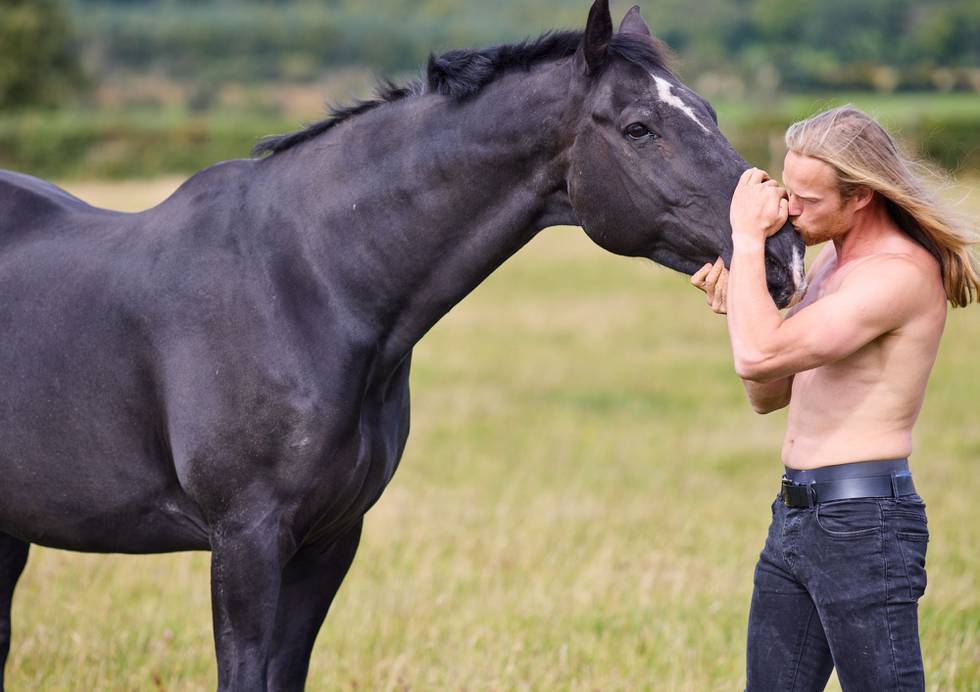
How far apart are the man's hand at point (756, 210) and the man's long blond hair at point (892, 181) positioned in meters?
0.17

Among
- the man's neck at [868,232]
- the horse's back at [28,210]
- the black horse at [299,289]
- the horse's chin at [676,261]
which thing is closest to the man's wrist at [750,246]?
→ the black horse at [299,289]

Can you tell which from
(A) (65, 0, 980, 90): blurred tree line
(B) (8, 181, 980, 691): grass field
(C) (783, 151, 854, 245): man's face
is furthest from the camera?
(A) (65, 0, 980, 90): blurred tree line

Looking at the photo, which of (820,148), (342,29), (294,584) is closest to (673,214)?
(820,148)

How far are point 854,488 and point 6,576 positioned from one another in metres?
2.81

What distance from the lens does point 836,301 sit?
9.34 ft

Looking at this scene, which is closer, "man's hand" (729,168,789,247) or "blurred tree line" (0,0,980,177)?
"man's hand" (729,168,789,247)

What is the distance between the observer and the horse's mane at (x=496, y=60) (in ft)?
10.2

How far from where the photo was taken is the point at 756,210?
2797 mm

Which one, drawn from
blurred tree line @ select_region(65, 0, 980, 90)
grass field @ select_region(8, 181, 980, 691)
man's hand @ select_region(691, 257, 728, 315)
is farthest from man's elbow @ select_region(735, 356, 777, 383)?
grass field @ select_region(8, 181, 980, 691)

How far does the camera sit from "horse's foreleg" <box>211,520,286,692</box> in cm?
310

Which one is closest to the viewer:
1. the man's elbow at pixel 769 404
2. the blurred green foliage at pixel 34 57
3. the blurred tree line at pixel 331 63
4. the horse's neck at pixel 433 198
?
the horse's neck at pixel 433 198

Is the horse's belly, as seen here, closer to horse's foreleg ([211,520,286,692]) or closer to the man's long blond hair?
horse's foreleg ([211,520,286,692])

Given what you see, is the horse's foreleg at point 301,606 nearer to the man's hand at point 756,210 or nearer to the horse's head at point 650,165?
the horse's head at point 650,165

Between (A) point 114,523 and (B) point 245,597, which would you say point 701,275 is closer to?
(B) point 245,597
